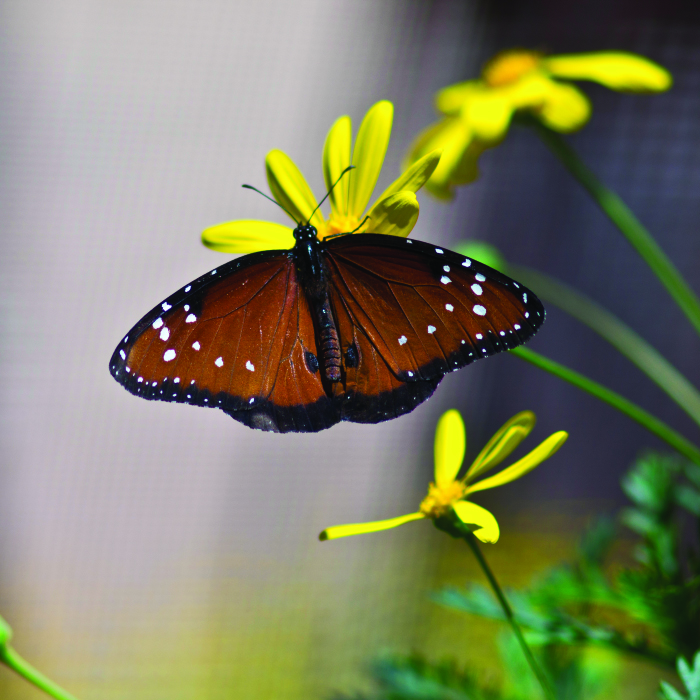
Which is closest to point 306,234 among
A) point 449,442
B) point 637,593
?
point 449,442

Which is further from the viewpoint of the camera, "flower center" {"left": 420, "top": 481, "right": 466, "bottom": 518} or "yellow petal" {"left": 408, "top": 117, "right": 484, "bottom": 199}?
"yellow petal" {"left": 408, "top": 117, "right": 484, "bottom": 199}

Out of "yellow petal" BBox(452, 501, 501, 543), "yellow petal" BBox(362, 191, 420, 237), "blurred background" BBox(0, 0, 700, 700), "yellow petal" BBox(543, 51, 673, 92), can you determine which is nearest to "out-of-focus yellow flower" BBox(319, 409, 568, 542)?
"yellow petal" BBox(452, 501, 501, 543)

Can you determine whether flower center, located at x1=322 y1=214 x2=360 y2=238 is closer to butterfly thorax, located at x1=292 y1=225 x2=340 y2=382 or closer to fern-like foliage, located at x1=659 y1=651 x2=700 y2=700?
butterfly thorax, located at x1=292 y1=225 x2=340 y2=382

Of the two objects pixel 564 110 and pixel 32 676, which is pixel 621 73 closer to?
pixel 564 110

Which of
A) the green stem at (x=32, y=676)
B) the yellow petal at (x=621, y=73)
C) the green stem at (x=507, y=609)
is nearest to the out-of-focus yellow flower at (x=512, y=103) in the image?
the yellow petal at (x=621, y=73)

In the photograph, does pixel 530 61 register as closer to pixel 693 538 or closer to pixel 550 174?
pixel 550 174
